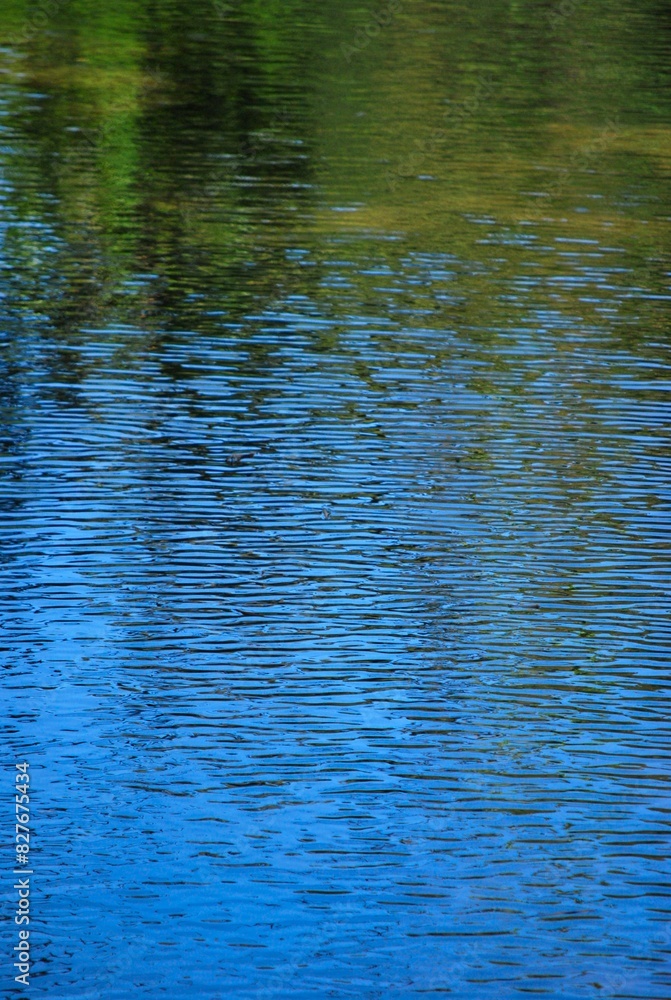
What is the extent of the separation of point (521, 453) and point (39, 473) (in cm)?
255

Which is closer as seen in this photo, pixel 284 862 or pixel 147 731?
pixel 284 862

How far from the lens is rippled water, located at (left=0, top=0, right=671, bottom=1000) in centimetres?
490

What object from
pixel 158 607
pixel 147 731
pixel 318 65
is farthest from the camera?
pixel 318 65

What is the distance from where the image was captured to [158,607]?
664cm

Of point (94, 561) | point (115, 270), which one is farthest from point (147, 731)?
point (115, 270)

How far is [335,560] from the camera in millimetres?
7082

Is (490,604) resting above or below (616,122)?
below

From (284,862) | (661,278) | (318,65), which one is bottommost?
(284,862)

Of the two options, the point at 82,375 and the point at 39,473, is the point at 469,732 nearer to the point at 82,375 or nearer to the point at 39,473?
the point at 39,473

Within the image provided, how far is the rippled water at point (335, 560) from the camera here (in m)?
4.90

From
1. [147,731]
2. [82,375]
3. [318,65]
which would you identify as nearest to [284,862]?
[147,731]

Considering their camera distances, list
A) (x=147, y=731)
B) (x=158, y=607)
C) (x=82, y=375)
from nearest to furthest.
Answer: (x=147, y=731) < (x=158, y=607) < (x=82, y=375)

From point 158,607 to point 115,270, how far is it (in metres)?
4.89

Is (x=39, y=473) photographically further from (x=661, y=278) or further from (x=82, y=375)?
(x=661, y=278)
